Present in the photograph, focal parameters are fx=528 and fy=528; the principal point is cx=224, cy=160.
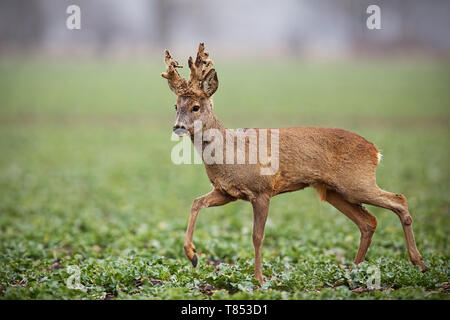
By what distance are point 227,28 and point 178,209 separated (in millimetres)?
93786

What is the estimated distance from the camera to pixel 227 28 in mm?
103500

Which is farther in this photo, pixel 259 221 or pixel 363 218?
pixel 363 218

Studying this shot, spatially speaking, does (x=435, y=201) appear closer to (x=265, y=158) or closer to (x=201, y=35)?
(x=265, y=158)

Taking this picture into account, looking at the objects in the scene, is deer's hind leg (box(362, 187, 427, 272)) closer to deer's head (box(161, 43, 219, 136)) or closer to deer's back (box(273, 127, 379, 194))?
deer's back (box(273, 127, 379, 194))

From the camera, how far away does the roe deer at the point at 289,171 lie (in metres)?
6.55

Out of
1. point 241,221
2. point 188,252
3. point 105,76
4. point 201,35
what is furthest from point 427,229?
point 201,35

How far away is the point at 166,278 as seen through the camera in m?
7.00

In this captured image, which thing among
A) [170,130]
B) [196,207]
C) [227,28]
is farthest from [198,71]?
[227,28]

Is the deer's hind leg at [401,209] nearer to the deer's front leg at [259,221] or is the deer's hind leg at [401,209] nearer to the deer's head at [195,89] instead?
the deer's front leg at [259,221]

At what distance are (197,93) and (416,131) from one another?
22.5m

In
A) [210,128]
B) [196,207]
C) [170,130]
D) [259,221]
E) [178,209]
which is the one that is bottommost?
[178,209]

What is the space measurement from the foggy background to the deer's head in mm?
56313

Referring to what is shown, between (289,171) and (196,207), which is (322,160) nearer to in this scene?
(289,171)

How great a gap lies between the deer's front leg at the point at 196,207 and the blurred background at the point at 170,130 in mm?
851
